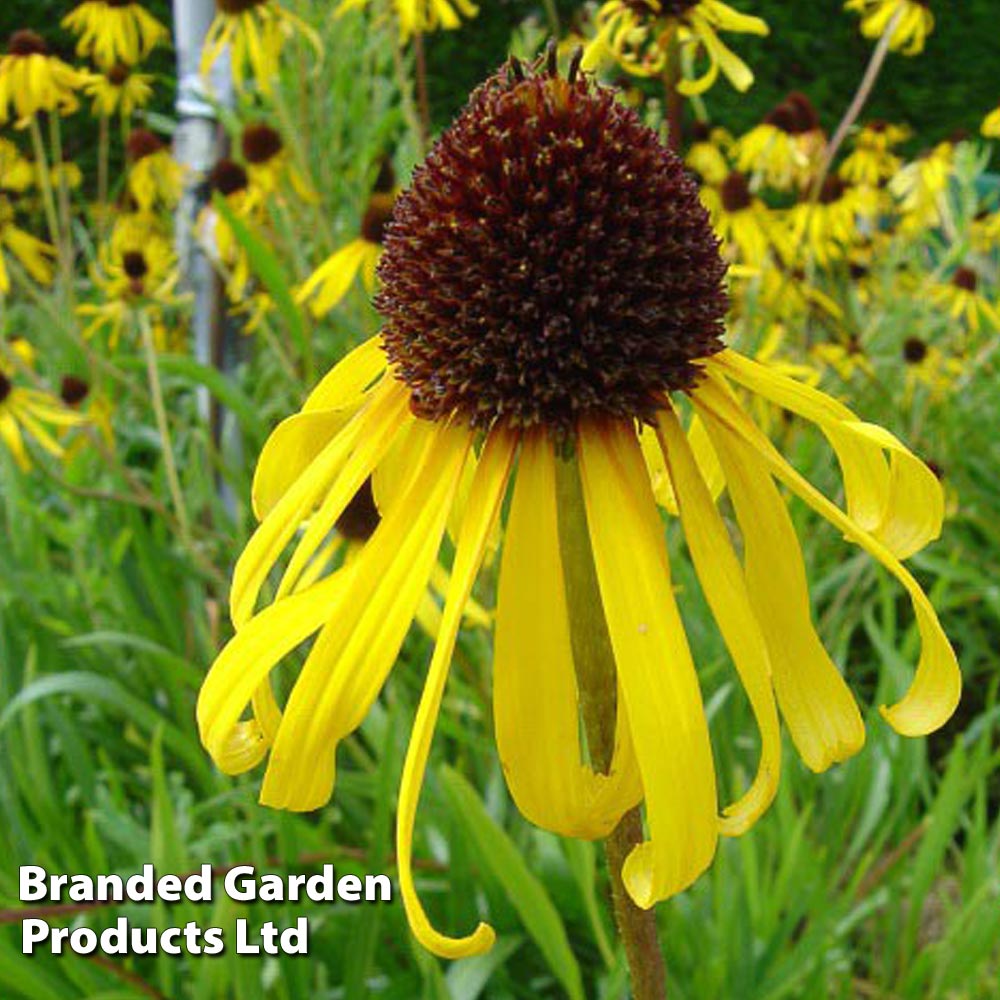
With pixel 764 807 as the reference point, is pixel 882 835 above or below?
below

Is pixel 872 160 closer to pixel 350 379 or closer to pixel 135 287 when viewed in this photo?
pixel 135 287

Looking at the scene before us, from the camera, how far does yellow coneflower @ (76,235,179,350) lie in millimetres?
2279

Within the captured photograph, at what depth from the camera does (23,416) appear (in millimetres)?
2096

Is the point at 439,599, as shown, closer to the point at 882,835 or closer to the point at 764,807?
the point at 882,835

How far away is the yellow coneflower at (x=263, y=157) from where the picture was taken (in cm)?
257

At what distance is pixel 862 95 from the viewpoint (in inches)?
79.9

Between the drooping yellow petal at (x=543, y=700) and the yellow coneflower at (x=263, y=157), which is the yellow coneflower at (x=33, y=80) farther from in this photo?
the drooping yellow petal at (x=543, y=700)

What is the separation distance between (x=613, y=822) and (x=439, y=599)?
1073 mm

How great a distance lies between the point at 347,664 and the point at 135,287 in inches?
72.3

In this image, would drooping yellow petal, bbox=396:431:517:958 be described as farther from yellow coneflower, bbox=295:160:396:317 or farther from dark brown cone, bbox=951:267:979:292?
dark brown cone, bbox=951:267:979:292

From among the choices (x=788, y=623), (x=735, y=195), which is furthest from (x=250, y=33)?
(x=788, y=623)

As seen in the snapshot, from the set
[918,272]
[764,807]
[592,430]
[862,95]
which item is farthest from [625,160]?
[918,272]

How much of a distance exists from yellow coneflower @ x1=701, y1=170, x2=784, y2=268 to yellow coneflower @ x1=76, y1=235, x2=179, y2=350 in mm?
1090

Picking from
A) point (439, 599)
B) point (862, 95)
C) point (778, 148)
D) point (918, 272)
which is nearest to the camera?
point (439, 599)
